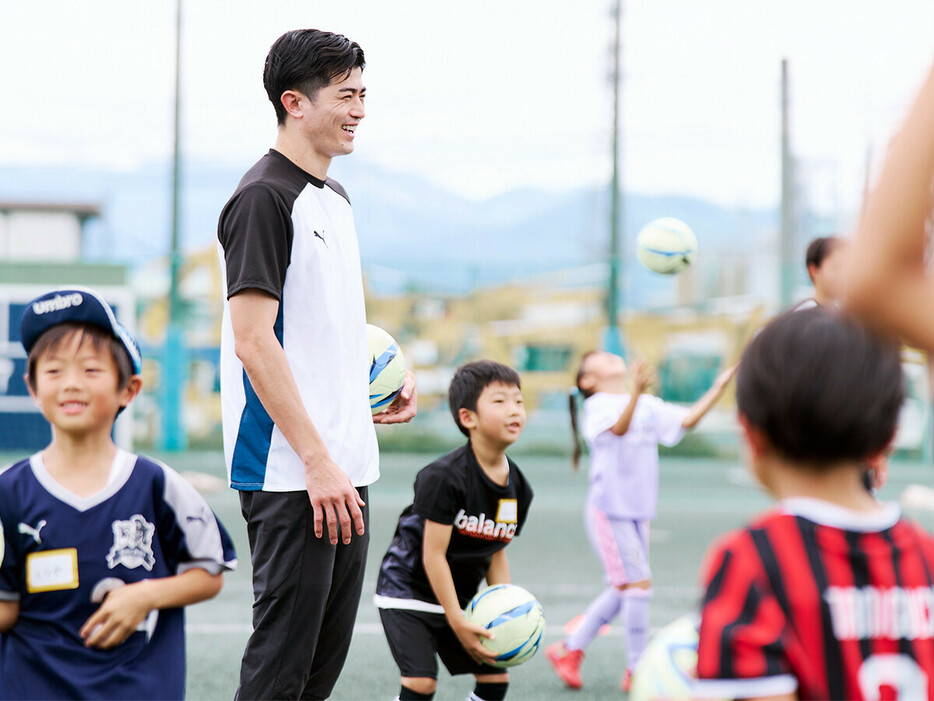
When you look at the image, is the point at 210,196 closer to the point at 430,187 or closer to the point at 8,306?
the point at 430,187

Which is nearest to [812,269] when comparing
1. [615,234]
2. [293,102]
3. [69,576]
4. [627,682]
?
[627,682]

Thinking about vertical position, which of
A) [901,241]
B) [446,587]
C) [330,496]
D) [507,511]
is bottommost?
[446,587]

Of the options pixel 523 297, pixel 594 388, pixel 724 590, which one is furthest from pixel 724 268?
pixel 724 590

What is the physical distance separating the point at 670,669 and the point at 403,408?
224 cm

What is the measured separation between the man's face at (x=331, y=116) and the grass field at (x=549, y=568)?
274 cm

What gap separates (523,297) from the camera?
61.0 feet

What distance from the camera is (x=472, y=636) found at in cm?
433

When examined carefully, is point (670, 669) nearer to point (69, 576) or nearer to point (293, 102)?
point (69, 576)

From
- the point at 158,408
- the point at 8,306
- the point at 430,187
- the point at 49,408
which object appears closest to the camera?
the point at 49,408

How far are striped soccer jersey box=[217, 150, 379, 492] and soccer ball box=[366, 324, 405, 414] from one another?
2.17ft

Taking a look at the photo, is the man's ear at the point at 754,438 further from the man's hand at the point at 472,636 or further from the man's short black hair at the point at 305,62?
the man's hand at the point at 472,636

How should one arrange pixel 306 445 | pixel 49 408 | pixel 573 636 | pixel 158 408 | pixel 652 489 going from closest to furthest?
pixel 49 408 < pixel 306 445 < pixel 573 636 < pixel 652 489 < pixel 158 408

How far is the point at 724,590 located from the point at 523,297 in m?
17.0

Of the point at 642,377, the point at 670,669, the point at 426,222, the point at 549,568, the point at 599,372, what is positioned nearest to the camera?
the point at 670,669
